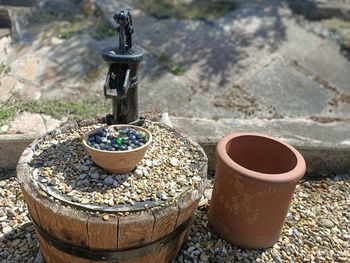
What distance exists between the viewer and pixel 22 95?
186 inches

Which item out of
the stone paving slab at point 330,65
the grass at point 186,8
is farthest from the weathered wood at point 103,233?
the grass at point 186,8

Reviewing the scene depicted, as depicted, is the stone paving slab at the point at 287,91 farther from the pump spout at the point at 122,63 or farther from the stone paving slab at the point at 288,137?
the pump spout at the point at 122,63

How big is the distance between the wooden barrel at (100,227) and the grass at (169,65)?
11.6ft

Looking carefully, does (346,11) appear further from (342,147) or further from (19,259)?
(19,259)

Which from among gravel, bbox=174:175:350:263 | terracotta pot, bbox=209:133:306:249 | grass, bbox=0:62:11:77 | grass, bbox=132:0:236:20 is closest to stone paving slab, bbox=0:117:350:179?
gravel, bbox=174:175:350:263

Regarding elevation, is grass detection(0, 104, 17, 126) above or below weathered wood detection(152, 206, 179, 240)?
below

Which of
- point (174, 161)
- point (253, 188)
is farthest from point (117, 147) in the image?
point (253, 188)

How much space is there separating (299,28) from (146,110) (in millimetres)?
3974

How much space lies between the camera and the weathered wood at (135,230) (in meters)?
2.13

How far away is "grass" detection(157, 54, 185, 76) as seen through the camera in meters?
5.73

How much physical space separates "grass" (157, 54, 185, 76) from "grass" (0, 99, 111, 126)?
1352mm

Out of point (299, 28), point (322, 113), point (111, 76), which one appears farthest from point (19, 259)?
point (299, 28)

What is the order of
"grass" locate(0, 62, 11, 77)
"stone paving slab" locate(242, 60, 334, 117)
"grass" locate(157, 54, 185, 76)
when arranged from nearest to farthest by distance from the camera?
"grass" locate(0, 62, 11, 77)
"stone paving slab" locate(242, 60, 334, 117)
"grass" locate(157, 54, 185, 76)

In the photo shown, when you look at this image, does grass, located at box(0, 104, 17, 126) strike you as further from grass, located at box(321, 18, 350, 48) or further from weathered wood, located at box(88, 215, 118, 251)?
grass, located at box(321, 18, 350, 48)
